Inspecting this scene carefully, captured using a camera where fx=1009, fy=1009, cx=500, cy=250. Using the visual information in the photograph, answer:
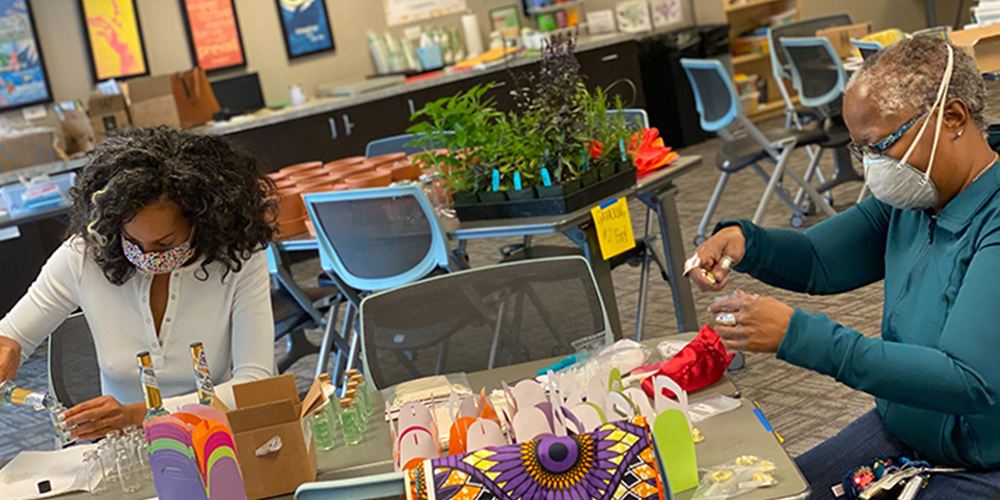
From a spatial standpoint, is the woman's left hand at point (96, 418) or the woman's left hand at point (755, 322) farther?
the woman's left hand at point (96, 418)

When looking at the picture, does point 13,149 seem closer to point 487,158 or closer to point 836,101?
point 487,158

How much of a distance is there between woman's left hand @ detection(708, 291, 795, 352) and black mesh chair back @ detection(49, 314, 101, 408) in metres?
1.75

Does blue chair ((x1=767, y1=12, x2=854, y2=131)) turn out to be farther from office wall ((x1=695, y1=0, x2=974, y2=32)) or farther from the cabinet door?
office wall ((x1=695, y1=0, x2=974, y2=32))

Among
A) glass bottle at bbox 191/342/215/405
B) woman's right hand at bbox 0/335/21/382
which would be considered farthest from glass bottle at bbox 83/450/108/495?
woman's right hand at bbox 0/335/21/382

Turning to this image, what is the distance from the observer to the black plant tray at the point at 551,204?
334 centimetres

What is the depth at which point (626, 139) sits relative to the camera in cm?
358

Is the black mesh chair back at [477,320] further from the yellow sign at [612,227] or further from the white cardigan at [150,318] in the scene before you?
the yellow sign at [612,227]

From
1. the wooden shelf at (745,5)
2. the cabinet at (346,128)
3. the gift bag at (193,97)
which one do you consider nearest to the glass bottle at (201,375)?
the cabinet at (346,128)

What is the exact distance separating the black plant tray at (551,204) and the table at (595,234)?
0.02m

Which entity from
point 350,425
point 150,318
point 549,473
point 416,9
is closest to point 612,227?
point 150,318

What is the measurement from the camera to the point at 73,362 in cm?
262

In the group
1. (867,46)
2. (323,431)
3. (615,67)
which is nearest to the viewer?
(323,431)

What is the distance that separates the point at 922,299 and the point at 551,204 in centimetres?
173

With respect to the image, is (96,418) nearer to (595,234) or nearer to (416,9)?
(595,234)
